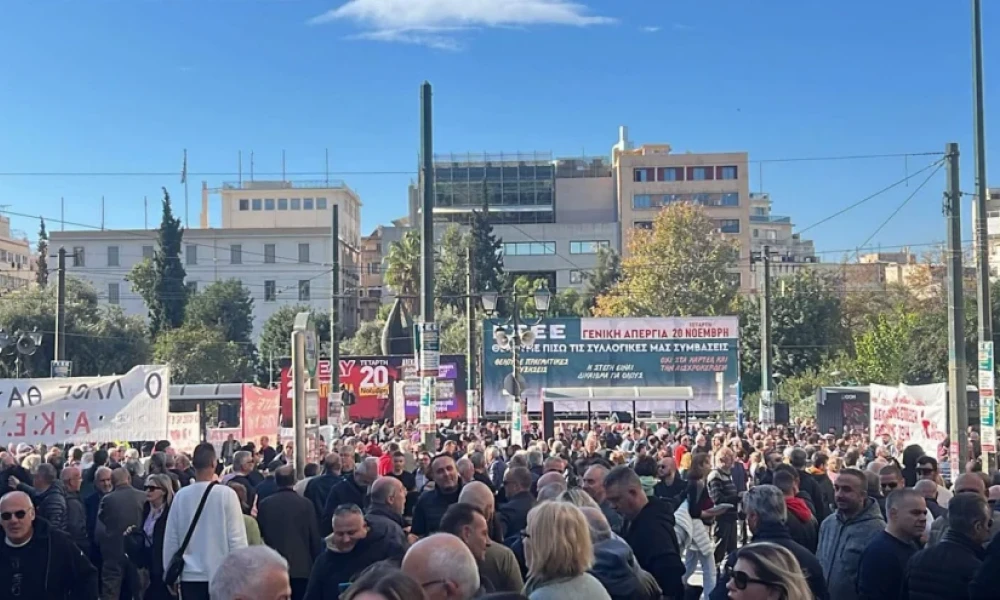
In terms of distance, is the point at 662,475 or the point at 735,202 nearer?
the point at 662,475

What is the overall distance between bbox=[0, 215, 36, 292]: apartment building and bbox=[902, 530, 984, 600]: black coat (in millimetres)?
110408

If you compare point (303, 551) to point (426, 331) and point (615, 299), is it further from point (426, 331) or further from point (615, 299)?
point (615, 299)

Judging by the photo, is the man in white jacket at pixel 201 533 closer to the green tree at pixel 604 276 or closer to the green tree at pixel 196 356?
the green tree at pixel 196 356

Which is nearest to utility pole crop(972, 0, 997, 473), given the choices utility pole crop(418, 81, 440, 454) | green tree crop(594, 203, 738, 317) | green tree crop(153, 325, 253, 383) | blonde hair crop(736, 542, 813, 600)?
utility pole crop(418, 81, 440, 454)

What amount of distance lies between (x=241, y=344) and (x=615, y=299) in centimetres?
3146

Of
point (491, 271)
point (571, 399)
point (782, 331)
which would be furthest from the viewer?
point (491, 271)

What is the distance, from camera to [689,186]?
98125mm

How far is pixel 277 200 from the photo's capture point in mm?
112812

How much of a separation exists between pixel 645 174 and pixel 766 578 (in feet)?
313

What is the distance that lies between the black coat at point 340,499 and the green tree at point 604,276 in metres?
72.9

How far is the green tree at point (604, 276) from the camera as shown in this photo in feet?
276

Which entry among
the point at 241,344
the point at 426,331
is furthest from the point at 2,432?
the point at 241,344

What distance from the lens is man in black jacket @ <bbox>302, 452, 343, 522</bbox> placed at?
12211 mm

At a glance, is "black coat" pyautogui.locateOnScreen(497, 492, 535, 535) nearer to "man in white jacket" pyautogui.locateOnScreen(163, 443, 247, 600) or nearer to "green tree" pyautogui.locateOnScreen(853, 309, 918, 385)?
"man in white jacket" pyautogui.locateOnScreen(163, 443, 247, 600)
